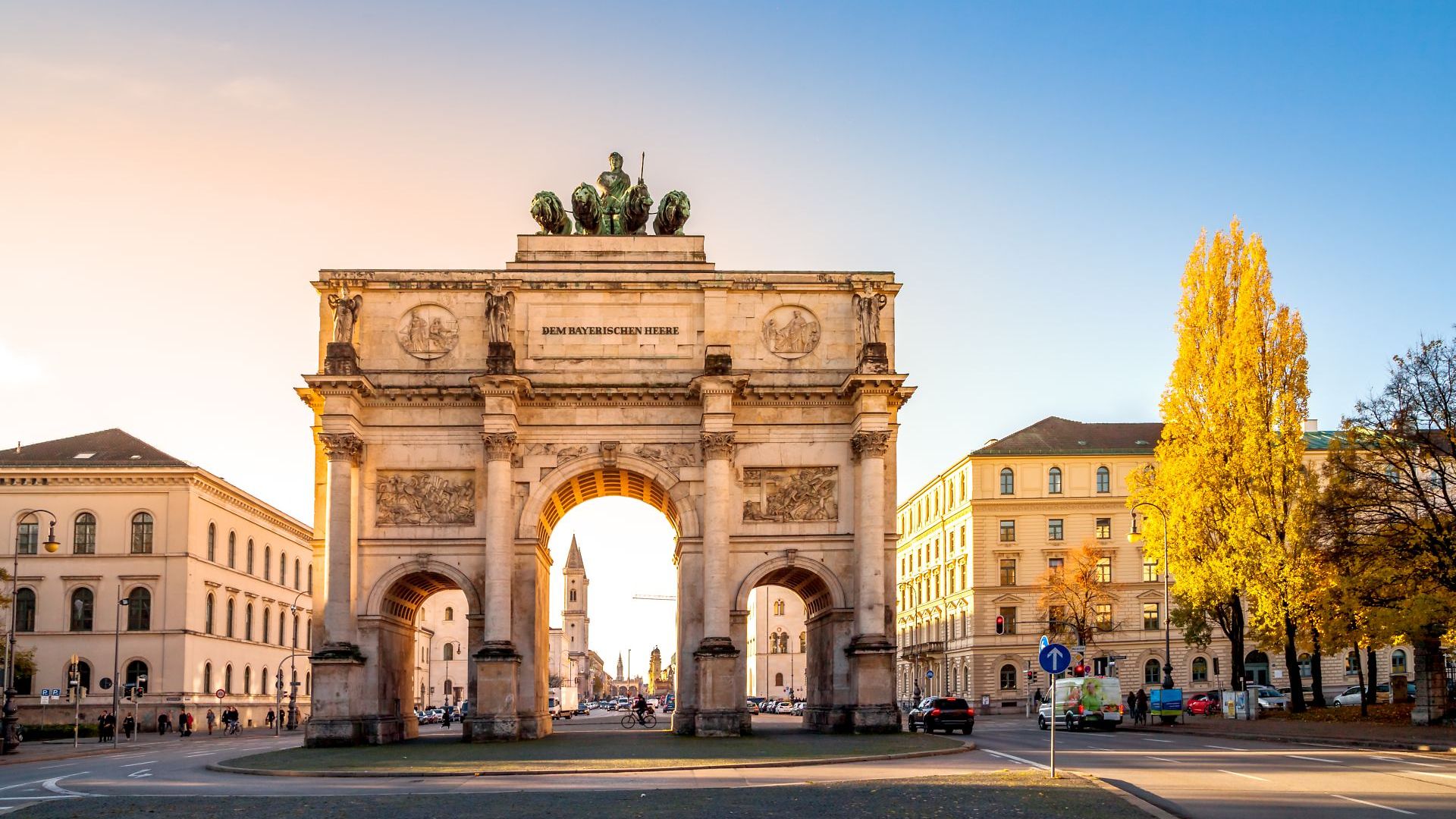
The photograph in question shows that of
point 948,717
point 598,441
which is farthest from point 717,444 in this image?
point 948,717

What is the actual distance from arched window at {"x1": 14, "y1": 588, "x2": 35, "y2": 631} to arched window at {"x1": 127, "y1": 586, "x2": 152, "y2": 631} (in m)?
4.55

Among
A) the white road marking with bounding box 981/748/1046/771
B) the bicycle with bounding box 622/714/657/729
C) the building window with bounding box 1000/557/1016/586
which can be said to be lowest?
the bicycle with bounding box 622/714/657/729

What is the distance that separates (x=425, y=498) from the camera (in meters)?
44.5

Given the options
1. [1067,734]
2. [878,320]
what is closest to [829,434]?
[878,320]

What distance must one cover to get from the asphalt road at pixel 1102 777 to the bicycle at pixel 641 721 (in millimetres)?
24336

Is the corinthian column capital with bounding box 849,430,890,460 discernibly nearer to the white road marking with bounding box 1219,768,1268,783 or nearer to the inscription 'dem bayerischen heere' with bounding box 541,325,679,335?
the inscription 'dem bayerischen heere' with bounding box 541,325,679,335

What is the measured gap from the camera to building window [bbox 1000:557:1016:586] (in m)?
85.4

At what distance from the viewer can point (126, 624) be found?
229 feet

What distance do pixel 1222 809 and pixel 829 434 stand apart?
2648cm

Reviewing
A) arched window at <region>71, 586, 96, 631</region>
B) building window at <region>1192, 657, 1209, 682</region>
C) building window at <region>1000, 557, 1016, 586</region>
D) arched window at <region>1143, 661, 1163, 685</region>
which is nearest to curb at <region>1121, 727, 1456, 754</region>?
arched window at <region>1143, 661, 1163, 685</region>

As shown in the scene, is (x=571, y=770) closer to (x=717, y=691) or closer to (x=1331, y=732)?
(x=717, y=691)

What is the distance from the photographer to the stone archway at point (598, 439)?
4300cm

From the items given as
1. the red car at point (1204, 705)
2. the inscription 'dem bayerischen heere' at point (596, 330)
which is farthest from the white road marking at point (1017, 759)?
the red car at point (1204, 705)

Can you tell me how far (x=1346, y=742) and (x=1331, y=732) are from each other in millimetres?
3985
